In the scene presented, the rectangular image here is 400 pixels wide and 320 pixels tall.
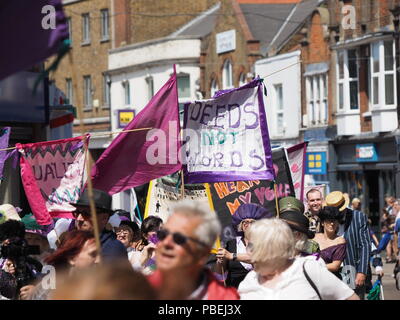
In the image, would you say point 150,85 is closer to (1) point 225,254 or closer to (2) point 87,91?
(2) point 87,91

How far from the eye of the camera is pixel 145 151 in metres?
10.7

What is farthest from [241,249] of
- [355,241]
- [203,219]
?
[203,219]

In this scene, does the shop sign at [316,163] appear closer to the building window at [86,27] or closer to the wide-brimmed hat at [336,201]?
the building window at [86,27]

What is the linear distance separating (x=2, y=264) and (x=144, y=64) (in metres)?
42.3

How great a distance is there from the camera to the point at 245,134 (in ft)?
35.6

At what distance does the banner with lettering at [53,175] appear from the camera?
1081 centimetres

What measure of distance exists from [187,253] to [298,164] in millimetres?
10335

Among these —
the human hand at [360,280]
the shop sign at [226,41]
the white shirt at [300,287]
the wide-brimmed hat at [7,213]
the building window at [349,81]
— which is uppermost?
the shop sign at [226,41]

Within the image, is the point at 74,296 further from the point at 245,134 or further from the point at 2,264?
the point at 245,134

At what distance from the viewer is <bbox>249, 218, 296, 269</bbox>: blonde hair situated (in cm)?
596

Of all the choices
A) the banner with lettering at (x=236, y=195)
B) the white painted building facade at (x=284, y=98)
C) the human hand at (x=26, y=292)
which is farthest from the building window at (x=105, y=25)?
the human hand at (x=26, y=292)

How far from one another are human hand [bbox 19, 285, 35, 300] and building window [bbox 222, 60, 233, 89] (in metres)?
39.0

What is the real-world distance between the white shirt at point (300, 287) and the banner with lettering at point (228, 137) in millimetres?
4518

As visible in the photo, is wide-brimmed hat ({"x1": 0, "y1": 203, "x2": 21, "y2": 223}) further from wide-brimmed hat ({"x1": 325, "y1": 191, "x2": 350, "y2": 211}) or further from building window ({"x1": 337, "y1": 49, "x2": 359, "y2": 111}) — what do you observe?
building window ({"x1": 337, "y1": 49, "x2": 359, "y2": 111})
